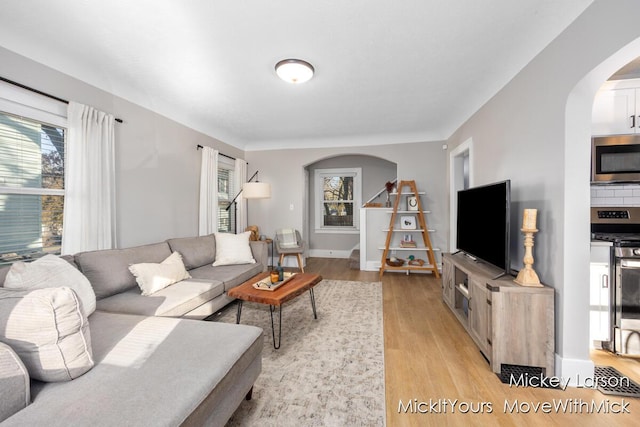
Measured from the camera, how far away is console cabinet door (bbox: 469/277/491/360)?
6.44 feet

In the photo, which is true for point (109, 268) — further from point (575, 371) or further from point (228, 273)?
point (575, 371)

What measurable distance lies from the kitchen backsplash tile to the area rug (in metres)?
2.55

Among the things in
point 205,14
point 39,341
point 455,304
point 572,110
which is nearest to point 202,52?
point 205,14

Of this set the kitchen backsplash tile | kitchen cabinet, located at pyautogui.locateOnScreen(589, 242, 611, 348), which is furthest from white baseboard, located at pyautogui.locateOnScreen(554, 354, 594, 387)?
the kitchen backsplash tile

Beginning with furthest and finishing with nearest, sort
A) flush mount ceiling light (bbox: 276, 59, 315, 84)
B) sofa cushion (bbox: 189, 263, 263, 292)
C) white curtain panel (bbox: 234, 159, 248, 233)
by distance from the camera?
white curtain panel (bbox: 234, 159, 248, 233) < sofa cushion (bbox: 189, 263, 263, 292) < flush mount ceiling light (bbox: 276, 59, 315, 84)

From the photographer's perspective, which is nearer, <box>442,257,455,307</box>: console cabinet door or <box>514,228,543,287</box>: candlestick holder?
<box>514,228,543,287</box>: candlestick holder

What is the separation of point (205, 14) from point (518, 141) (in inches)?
106

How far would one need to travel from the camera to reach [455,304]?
282cm

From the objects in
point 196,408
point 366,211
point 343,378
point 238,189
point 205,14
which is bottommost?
point 343,378

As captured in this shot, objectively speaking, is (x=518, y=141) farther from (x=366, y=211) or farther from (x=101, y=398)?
(x=101, y=398)

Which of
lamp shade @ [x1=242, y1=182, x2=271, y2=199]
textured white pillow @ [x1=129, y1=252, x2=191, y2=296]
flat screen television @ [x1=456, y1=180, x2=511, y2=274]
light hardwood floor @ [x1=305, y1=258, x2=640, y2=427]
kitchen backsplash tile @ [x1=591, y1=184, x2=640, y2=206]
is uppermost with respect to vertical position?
lamp shade @ [x1=242, y1=182, x2=271, y2=199]

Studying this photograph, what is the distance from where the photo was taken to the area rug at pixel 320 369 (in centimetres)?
149

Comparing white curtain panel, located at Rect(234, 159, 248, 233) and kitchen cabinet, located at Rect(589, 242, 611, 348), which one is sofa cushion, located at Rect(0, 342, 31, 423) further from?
white curtain panel, located at Rect(234, 159, 248, 233)

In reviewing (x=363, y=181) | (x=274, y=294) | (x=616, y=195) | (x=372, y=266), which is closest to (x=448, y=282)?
(x=616, y=195)
